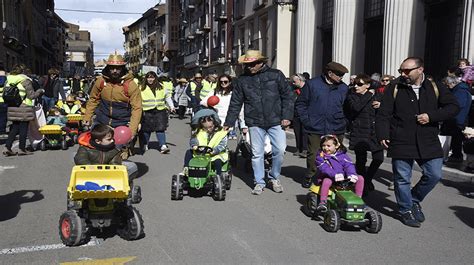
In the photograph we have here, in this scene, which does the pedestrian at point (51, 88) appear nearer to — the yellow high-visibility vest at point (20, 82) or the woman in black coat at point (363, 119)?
the yellow high-visibility vest at point (20, 82)

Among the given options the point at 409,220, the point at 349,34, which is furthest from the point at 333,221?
the point at 349,34

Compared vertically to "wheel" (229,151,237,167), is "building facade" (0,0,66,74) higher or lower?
higher

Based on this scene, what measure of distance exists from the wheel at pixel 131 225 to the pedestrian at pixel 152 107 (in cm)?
570

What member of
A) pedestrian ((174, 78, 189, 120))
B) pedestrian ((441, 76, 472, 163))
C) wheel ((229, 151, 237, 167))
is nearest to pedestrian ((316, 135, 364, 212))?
pedestrian ((441, 76, 472, 163))

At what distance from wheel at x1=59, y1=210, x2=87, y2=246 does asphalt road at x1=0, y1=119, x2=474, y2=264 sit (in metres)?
0.08

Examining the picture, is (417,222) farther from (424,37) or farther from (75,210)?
(424,37)

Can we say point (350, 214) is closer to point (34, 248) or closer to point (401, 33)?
point (34, 248)

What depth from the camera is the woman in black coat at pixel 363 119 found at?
7.06m

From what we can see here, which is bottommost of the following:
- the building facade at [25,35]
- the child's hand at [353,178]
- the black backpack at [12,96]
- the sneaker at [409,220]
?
the sneaker at [409,220]

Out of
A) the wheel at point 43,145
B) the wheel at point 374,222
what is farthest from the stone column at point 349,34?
the wheel at point 374,222

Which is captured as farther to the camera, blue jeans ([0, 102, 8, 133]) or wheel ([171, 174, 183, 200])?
blue jeans ([0, 102, 8, 133])

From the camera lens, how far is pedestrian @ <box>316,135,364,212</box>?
5.58 meters

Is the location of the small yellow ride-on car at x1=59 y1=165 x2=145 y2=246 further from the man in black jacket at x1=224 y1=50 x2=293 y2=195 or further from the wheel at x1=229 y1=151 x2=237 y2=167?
the wheel at x1=229 y1=151 x2=237 y2=167

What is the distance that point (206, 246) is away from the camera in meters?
4.79
